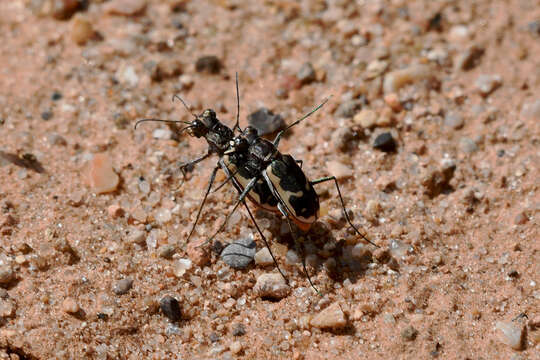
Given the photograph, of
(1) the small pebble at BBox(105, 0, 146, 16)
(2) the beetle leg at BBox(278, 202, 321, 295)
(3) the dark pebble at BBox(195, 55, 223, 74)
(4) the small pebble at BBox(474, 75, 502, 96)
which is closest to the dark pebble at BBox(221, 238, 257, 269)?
(2) the beetle leg at BBox(278, 202, 321, 295)

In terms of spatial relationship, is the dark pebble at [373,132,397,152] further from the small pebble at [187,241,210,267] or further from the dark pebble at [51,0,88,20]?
the dark pebble at [51,0,88,20]

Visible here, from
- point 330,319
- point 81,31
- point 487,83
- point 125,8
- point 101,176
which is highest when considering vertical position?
point 125,8

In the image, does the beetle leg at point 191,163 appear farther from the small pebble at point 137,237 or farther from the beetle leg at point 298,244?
the beetle leg at point 298,244

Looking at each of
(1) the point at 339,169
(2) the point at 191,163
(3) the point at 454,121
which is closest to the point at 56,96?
(2) the point at 191,163

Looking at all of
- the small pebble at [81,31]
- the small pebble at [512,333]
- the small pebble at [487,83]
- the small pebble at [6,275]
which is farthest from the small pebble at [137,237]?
the small pebble at [487,83]

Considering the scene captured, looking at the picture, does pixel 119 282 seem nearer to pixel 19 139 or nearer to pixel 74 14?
pixel 19 139

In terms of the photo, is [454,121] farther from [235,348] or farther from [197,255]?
[235,348]
